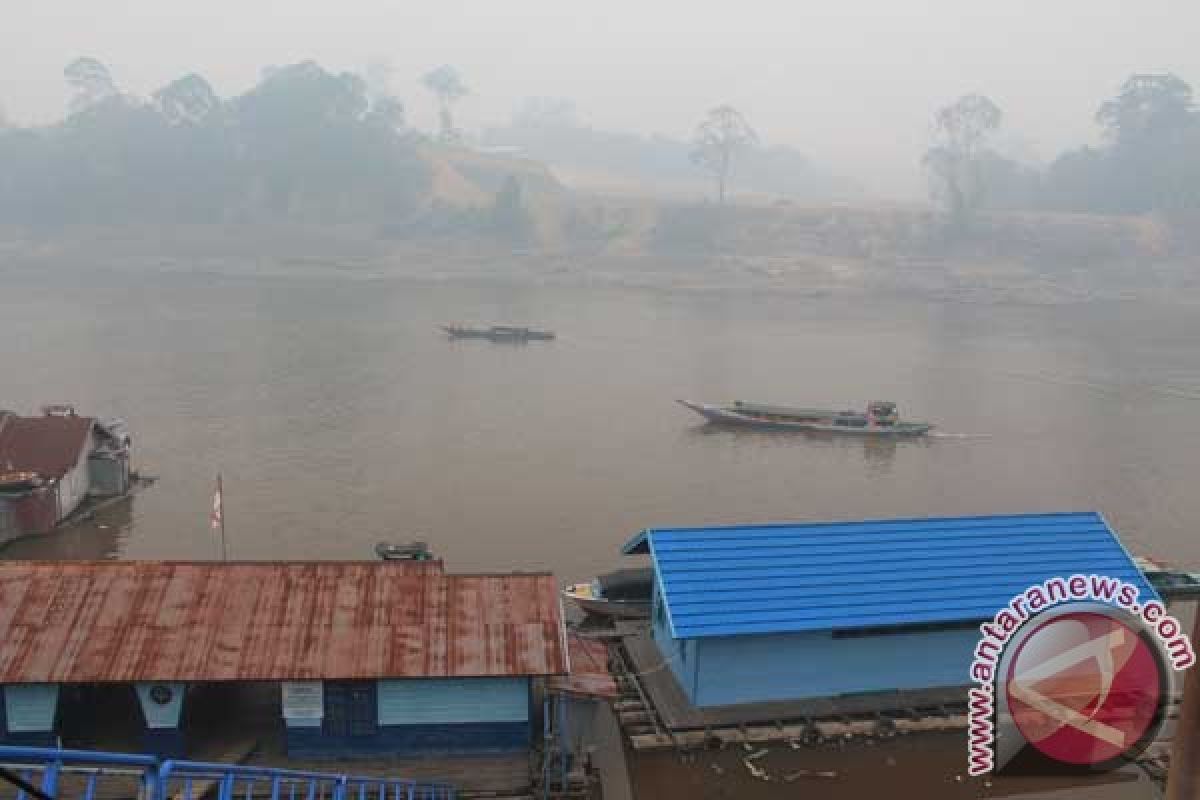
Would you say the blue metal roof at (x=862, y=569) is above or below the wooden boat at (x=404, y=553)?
above

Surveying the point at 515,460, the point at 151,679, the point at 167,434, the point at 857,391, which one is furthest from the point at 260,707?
the point at 857,391

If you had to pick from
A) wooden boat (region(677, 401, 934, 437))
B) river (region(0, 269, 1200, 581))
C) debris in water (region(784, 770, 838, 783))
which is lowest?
river (region(0, 269, 1200, 581))

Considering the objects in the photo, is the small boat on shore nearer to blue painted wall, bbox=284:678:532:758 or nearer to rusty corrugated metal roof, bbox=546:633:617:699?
rusty corrugated metal roof, bbox=546:633:617:699

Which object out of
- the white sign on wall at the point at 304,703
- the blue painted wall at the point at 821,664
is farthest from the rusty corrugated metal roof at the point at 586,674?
the white sign on wall at the point at 304,703

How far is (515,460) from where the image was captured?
97.2 ft

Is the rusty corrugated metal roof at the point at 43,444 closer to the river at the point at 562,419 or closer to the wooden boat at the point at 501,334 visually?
the river at the point at 562,419

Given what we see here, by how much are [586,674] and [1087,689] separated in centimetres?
644

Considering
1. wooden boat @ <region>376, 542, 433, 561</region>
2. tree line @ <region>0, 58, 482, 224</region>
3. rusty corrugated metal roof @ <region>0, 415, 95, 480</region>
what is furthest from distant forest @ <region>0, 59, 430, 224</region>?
wooden boat @ <region>376, 542, 433, 561</region>

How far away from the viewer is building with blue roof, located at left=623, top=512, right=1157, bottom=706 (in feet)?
42.5

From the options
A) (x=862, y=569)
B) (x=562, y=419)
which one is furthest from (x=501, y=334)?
(x=862, y=569)

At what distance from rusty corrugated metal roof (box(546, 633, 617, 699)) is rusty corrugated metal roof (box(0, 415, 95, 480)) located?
14.2 metres

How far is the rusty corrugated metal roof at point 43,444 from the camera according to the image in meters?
22.0

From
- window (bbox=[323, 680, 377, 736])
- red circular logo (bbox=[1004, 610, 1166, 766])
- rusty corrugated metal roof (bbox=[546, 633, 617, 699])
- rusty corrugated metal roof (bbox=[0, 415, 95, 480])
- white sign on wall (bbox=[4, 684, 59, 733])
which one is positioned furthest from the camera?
rusty corrugated metal roof (bbox=[0, 415, 95, 480])

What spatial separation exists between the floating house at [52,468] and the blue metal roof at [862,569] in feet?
45.4
